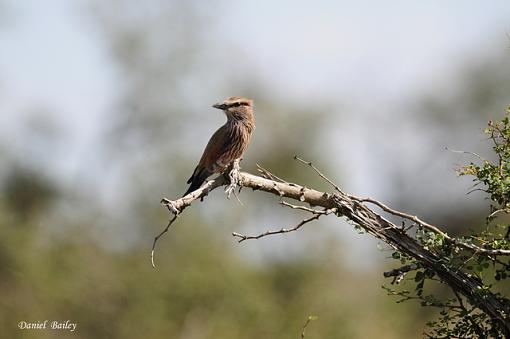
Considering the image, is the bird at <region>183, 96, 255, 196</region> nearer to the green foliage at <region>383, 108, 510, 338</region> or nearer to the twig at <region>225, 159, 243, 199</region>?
the twig at <region>225, 159, 243, 199</region>

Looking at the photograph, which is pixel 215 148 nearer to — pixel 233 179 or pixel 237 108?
pixel 237 108

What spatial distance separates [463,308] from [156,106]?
20909 mm

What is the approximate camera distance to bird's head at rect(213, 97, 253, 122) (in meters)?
7.76

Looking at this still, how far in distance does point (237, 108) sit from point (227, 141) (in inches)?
20.2

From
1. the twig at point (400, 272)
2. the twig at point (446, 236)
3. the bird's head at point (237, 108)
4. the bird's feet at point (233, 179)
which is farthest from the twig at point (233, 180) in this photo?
the bird's head at point (237, 108)

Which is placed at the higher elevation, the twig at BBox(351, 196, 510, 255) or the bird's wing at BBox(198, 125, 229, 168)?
the bird's wing at BBox(198, 125, 229, 168)

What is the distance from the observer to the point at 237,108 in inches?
309

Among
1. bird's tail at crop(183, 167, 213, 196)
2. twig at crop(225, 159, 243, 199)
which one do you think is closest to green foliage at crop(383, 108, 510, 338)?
twig at crop(225, 159, 243, 199)

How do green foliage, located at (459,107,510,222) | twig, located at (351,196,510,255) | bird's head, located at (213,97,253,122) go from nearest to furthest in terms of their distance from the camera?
1. twig, located at (351,196,510,255)
2. green foliage, located at (459,107,510,222)
3. bird's head, located at (213,97,253,122)

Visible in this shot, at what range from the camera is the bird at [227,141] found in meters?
7.22

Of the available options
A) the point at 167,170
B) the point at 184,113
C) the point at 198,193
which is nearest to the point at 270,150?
the point at 184,113

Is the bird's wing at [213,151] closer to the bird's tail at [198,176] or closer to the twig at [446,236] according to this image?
the bird's tail at [198,176]

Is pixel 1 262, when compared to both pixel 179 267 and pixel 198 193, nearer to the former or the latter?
pixel 179 267

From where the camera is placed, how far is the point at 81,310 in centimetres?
1639
